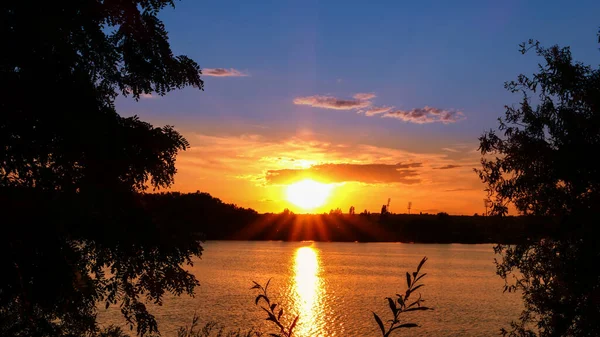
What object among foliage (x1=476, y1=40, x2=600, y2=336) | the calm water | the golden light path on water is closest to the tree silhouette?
foliage (x1=476, y1=40, x2=600, y2=336)

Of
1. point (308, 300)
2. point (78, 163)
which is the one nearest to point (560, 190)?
point (78, 163)

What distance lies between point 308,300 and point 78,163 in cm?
5582

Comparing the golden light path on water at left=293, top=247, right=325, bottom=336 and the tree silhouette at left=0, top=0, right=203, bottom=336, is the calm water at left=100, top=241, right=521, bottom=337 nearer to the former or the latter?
the golden light path on water at left=293, top=247, right=325, bottom=336

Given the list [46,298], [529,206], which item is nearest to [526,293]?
[529,206]

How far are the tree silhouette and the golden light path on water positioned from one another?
2963 centimetres

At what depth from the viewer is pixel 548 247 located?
59.2 ft

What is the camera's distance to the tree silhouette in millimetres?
11398

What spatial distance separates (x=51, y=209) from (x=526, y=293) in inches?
618

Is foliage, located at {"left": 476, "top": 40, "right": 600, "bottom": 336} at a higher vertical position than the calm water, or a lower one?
higher

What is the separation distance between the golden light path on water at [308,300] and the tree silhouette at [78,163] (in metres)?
29.6

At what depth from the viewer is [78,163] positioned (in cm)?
1273

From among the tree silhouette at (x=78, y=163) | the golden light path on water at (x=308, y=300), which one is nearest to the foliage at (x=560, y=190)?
the tree silhouette at (x=78, y=163)

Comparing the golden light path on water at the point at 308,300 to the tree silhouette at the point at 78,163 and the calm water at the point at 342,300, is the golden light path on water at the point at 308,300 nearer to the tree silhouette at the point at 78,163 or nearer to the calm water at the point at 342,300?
the calm water at the point at 342,300

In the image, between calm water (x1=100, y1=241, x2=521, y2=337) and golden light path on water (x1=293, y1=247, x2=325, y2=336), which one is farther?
golden light path on water (x1=293, y1=247, x2=325, y2=336)
